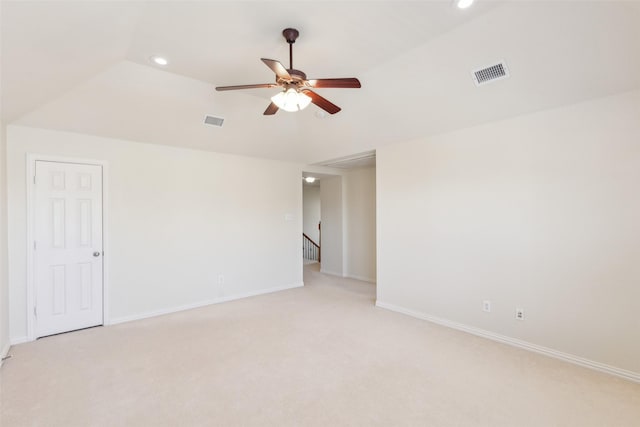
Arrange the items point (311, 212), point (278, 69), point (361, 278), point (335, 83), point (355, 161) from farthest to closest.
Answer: point (311, 212) < point (361, 278) < point (355, 161) < point (335, 83) < point (278, 69)

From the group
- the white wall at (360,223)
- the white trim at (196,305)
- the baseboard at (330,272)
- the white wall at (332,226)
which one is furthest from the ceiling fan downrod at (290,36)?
the baseboard at (330,272)

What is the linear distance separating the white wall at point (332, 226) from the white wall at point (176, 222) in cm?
145

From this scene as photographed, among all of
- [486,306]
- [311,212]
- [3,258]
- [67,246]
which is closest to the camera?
[3,258]

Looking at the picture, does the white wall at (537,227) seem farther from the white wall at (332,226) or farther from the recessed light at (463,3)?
the white wall at (332,226)

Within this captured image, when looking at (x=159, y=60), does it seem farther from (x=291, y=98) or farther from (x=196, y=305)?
(x=196, y=305)

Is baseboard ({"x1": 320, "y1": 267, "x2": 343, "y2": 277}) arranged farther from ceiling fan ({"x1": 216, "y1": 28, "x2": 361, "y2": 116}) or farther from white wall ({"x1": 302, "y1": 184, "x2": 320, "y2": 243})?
ceiling fan ({"x1": 216, "y1": 28, "x2": 361, "y2": 116})

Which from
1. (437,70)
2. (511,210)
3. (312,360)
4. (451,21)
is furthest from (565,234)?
(312,360)

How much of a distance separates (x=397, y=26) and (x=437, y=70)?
2.50 feet

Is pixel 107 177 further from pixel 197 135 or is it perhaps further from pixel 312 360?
pixel 312 360

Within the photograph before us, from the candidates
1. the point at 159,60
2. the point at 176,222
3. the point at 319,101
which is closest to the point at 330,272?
the point at 176,222

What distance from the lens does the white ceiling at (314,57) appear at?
2162mm

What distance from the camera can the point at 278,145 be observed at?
5176mm

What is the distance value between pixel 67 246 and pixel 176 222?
4.31 ft

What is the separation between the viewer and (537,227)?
3135 millimetres
